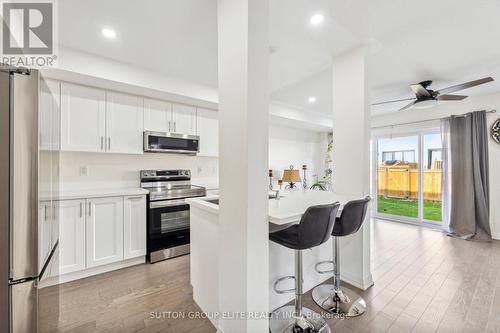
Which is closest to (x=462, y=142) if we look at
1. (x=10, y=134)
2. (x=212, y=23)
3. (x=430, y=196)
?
(x=430, y=196)

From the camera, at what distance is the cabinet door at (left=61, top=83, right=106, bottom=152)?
2533 millimetres

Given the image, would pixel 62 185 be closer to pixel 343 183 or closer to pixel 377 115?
pixel 343 183

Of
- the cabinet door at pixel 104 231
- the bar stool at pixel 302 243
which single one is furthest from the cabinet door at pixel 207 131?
the bar stool at pixel 302 243

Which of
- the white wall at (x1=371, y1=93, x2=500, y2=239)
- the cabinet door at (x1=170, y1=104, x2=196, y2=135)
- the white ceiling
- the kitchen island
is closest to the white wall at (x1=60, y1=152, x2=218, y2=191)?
the cabinet door at (x1=170, y1=104, x2=196, y2=135)

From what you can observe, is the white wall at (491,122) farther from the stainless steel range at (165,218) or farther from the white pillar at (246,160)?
the stainless steel range at (165,218)

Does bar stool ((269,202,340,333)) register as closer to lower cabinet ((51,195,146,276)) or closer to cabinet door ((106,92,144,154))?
lower cabinet ((51,195,146,276))

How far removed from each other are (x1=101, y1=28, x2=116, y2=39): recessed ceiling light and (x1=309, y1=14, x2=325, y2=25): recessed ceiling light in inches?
72.9

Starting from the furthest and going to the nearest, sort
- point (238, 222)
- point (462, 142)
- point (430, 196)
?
point (430, 196)
point (462, 142)
point (238, 222)

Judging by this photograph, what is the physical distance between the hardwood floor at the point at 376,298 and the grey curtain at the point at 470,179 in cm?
76

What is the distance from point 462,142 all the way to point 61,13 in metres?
5.98

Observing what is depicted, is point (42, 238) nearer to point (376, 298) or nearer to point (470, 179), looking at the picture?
point (376, 298)

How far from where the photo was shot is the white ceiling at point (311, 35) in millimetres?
1707

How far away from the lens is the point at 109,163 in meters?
3.06

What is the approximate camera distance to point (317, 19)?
1.82m
